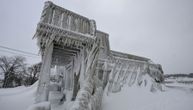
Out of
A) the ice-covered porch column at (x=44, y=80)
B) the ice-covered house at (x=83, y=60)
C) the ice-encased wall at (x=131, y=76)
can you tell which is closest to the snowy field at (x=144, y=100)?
the ice-encased wall at (x=131, y=76)

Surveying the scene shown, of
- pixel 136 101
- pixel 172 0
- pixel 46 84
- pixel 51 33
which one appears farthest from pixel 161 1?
pixel 46 84

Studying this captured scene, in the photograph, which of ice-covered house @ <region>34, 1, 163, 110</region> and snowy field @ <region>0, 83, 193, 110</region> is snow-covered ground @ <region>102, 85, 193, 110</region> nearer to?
snowy field @ <region>0, 83, 193, 110</region>

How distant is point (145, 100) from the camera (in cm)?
511

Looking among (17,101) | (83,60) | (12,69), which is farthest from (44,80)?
(12,69)

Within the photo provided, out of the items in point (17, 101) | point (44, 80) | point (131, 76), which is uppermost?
point (44, 80)

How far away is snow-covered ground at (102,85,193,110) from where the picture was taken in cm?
434

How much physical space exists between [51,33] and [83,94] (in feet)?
8.43

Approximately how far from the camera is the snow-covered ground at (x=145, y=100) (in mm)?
4344

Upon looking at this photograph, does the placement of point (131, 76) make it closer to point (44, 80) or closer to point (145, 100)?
point (145, 100)

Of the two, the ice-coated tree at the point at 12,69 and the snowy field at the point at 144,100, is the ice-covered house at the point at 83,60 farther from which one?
the ice-coated tree at the point at 12,69

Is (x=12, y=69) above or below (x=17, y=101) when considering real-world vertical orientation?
above

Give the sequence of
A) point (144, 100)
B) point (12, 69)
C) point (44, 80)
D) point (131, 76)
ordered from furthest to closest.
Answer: point (12, 69) → point (131, 76) → point (144, 100) → point (44, 80)

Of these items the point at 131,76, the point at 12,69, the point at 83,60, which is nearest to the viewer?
the point at 83,60

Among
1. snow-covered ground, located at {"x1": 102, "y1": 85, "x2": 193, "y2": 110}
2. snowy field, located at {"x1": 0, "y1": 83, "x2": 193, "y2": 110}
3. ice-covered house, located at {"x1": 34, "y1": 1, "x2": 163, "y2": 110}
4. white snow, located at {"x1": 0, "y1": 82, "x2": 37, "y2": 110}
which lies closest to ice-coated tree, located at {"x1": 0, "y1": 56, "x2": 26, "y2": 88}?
white snow, located at {"x1": 0, "y1": 82, "x2": 37, "y2": 110}
